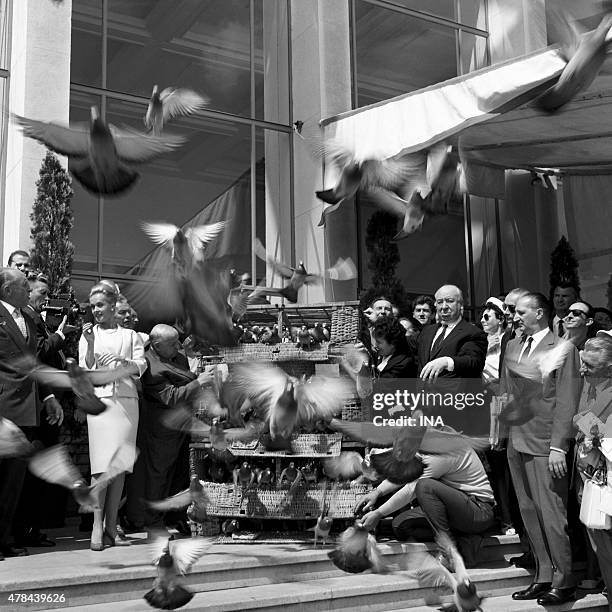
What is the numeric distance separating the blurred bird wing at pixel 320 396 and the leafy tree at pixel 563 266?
16.8 feet

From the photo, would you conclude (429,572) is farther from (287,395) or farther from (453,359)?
(287,395)

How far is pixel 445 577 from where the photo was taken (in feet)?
15.3

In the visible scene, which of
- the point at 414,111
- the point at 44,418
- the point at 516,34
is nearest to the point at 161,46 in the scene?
the point at 414,111

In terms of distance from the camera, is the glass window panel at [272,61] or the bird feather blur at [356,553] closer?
the bird feather blur at [356,553]

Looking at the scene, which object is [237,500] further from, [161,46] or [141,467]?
[161,46]

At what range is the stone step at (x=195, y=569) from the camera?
403 centimetres

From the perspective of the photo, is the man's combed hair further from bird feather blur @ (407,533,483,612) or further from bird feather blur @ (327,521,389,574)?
bird feather blur @ (327,521,389,574)

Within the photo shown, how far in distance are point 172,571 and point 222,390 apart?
1.20 metres

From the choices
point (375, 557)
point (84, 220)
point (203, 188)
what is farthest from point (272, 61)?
point (375, 557)

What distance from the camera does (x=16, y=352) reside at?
480 cm

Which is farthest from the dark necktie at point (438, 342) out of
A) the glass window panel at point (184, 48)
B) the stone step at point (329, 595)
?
the glass window panel at point (184, 48)

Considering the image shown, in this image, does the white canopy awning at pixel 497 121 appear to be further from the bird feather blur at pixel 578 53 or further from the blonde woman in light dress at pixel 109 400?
the blonde woman in light dress at pixel 109 400

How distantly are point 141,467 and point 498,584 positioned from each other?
2.37 m

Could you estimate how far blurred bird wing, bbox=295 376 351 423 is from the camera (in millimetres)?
4641
